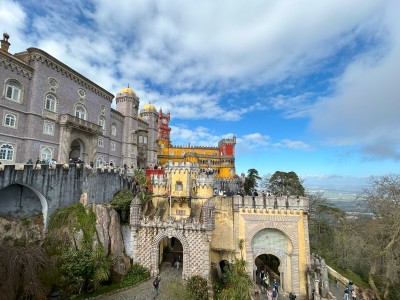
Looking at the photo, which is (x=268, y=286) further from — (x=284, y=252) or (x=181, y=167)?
(x=181, y=167)

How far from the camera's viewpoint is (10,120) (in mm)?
22953

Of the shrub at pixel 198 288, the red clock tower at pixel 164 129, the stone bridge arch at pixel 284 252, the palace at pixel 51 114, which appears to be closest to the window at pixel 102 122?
the palace at pixel 51 114

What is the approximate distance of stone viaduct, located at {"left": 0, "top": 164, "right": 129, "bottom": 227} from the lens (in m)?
18.3

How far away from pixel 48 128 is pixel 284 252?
29.7 meters

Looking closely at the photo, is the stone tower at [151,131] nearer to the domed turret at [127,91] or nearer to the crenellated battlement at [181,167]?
the domed turret at [127,91]

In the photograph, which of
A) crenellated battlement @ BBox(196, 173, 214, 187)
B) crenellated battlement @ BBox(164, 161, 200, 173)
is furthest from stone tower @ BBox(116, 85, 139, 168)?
crenellated battlement @ BBox(196, 173, 214, 187)

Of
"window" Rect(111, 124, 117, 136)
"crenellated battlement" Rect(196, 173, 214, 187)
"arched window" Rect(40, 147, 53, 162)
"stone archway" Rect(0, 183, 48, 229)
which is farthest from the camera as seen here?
"window" Rect(111, 124, 117, 136)

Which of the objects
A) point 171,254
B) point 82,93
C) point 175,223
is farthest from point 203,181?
point 82,93

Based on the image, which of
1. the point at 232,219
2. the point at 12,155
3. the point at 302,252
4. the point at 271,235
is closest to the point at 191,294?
the point at 232,219

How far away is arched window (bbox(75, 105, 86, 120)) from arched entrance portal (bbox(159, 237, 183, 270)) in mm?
20130

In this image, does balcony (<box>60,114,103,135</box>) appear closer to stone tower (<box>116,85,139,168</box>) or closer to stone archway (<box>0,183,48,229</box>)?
stone tower (<box>116,85,139,168</box>)

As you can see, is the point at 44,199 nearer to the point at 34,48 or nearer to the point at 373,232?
the point at 34,48

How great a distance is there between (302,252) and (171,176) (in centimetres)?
1542

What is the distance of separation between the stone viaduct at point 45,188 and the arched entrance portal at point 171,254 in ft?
28.8
